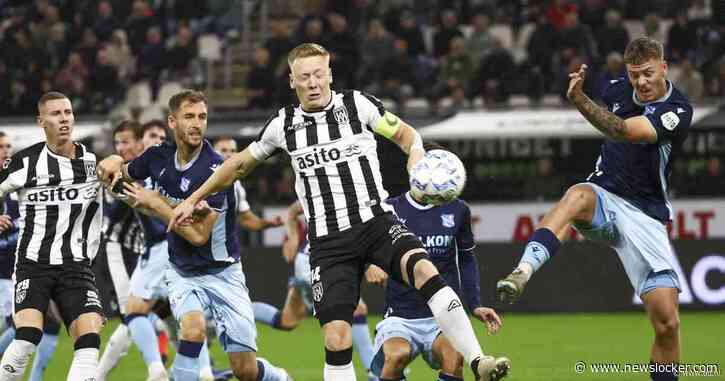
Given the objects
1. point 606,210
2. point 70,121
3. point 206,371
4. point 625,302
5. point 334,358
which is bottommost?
point 625,302

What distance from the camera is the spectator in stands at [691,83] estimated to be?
1862cm

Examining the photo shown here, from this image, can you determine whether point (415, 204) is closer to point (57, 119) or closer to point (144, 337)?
point (57, 119)

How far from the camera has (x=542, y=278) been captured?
16.5m

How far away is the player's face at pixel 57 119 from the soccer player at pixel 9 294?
102 centimetres

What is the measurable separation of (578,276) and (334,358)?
31.9ft

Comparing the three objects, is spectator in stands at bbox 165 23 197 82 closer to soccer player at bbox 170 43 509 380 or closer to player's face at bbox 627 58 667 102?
soccer player at bbox 170 43 509 380

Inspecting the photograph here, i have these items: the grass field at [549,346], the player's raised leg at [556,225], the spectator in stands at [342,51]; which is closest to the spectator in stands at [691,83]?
the grass field at [549,346]

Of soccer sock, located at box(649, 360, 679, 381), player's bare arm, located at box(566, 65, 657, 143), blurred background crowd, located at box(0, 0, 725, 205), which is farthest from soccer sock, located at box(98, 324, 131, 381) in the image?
blurred background crowd, located at box(0, 0, 725, 205)

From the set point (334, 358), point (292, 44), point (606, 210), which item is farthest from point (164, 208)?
point (292, 44)

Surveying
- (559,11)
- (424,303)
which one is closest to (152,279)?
(424,303)

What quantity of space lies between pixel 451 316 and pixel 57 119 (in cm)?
318

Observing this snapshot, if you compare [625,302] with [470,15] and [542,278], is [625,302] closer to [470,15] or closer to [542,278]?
[542,278]

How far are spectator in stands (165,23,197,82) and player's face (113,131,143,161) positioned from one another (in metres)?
11.4

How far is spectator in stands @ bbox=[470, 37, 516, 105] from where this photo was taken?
19516mm
